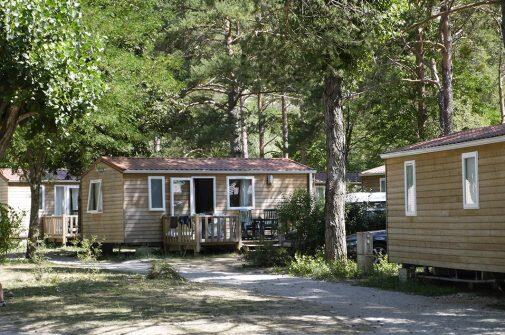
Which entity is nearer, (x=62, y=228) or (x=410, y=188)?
(x=410, y=188)

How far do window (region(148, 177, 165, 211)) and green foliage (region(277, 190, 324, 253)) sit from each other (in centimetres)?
573

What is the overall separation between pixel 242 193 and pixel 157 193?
11.1ft

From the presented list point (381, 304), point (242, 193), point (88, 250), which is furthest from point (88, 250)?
point (381, 304)

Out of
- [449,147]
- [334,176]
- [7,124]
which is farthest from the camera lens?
[334,176]

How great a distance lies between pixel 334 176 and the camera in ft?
69.5

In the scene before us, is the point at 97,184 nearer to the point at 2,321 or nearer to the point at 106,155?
the point at 106,155

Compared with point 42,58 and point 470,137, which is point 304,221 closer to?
point 470,137

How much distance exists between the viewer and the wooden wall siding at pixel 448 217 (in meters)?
15.0

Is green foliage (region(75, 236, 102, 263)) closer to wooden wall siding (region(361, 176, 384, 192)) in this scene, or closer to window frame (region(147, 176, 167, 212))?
window frame (region(147, 176, 167, 212))

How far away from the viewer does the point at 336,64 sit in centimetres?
1942

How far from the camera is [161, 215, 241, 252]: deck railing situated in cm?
2739

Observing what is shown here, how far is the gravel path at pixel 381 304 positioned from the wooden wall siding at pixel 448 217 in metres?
0.98

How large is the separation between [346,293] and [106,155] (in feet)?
58.6

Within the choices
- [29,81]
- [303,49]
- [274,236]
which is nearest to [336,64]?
[303,49]
